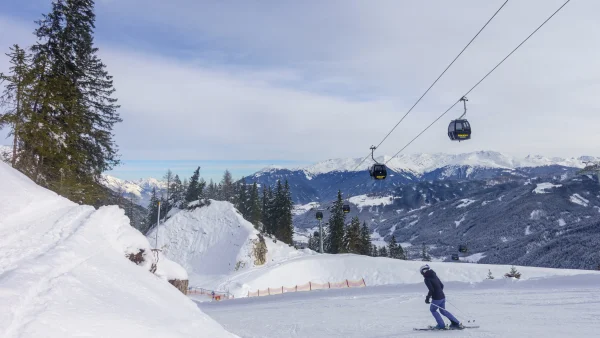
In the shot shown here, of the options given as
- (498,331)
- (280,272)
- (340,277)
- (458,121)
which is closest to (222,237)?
(280,272)

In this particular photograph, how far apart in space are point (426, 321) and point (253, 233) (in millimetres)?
46355

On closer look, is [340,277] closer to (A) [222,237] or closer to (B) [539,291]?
(A) [222,237]

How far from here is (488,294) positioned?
1775 centimetres

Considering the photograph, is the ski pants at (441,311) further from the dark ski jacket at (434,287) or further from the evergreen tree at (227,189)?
the evergreen tree at (227,189)

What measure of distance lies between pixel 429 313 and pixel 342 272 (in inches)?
1311

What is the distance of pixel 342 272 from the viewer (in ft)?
154

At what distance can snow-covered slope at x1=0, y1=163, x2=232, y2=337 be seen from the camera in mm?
5121

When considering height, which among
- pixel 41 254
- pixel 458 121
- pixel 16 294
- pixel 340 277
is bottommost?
pixel 340 277

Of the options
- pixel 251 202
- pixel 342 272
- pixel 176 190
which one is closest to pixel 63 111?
pixel 342 272

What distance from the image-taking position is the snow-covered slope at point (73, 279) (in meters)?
5.12

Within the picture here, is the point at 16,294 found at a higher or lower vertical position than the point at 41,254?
lower

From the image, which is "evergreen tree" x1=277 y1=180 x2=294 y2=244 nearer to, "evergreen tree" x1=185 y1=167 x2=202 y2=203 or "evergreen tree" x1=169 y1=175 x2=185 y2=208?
"evergreen tree" x1=185 y1=167 x2=202 y2=203

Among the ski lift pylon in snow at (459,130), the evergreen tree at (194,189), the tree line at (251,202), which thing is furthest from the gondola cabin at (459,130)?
the evergreen tree at (194,189)

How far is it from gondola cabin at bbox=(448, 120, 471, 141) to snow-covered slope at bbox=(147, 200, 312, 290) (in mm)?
38633
